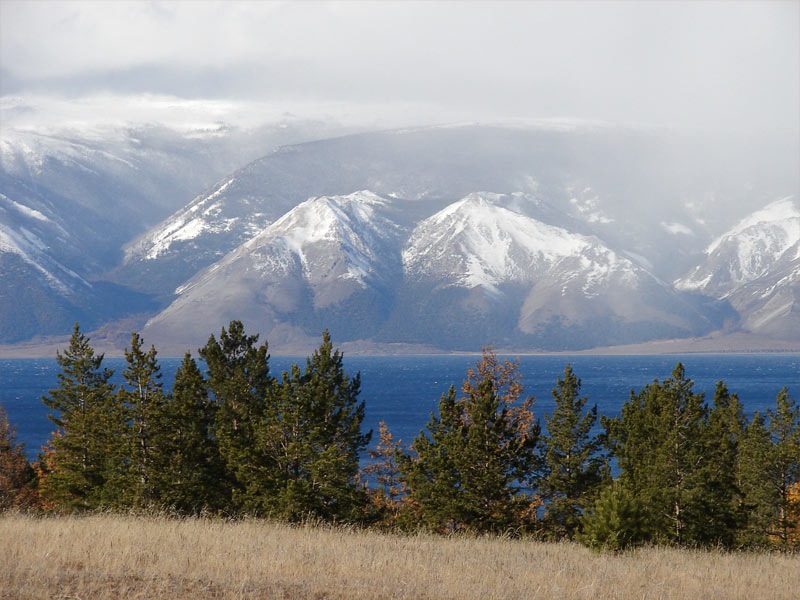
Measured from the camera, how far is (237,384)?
196 feet

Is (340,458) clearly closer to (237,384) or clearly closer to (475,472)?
(475,472)

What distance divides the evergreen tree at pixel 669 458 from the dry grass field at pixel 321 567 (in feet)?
60.8

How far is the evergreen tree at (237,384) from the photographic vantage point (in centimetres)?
5239

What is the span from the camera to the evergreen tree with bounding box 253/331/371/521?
41062 millimetres

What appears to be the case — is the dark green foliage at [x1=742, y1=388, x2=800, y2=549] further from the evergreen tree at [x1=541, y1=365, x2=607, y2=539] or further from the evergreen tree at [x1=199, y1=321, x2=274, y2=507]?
the evergreen tree at [x1=199, y1=321, x2=274, y2=507]

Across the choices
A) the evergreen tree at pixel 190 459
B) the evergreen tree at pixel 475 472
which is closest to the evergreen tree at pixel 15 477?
the evergreen tree at pixel 190 459

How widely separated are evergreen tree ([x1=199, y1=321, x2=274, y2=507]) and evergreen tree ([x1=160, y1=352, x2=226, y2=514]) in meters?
0.98

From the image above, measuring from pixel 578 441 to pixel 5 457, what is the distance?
200 feet

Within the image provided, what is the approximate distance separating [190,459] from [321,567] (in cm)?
2711

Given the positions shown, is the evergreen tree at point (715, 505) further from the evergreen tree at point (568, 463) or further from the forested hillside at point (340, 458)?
the evergreen tree at point (568, 463)

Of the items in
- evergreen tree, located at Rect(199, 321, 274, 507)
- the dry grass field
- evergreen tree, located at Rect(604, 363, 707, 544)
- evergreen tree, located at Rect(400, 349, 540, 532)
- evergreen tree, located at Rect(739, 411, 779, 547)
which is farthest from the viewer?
evergreen tree, located at Rect(739, 411, 779, 547)

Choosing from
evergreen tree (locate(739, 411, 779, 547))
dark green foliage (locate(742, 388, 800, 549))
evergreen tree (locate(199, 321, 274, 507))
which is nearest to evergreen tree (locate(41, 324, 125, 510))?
evergreen tree (locate(199, 321, 274, 507))

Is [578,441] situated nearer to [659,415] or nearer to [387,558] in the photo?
[659,415]

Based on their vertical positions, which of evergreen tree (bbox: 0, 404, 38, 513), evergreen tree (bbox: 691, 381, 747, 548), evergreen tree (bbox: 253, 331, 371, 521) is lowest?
evergreen tree (bbox: 0, 404, 38, 513)
